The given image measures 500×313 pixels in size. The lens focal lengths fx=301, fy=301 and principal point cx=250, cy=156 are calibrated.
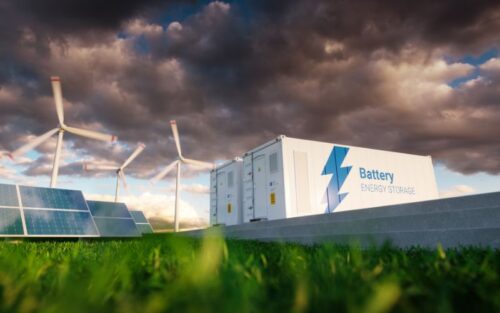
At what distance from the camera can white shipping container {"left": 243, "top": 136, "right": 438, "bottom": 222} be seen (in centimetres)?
1689

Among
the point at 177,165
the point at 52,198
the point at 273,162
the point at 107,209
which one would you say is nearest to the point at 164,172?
the point at 177,165

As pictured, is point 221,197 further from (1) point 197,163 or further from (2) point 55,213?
(2) point 55,213

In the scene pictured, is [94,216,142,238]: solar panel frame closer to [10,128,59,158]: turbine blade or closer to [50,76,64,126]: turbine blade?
[10,128,59,158]: turbine blade

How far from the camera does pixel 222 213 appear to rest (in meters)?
23.6

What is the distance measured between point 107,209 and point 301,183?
17.1 m

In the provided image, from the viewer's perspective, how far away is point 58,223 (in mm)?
17875

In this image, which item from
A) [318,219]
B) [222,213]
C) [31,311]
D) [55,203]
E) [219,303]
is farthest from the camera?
[222,213]

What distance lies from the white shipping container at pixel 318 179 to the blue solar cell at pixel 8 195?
1396 centimetres

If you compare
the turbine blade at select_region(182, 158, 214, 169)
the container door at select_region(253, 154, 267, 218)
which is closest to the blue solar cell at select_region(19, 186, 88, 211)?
the turbine blade at select_region(182, 158, 214, 169)

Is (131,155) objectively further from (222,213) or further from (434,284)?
(434,284)

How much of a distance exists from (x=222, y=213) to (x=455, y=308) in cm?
2285

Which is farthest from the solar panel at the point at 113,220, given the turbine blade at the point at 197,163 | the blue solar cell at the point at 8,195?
the turbine blade at the point at 197,163

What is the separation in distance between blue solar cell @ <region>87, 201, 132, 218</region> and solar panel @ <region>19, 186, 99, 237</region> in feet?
10.1

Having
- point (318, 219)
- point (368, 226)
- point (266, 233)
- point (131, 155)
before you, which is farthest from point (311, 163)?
point (131, 155)
